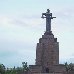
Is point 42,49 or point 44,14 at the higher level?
point 44,14

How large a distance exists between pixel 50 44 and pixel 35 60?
372 centimetres

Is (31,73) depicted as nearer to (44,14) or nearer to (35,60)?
(35,60)

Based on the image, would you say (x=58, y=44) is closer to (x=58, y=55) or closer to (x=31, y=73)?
(x=58, y=55)

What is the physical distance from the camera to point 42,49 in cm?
7619

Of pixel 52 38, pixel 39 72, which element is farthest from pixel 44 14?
pixel 39 72

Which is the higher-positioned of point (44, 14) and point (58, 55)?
point (44, 14)

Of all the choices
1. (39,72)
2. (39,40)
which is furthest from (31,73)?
(39,40)

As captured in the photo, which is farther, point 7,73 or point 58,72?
point 7,73

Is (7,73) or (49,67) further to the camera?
(7,73)

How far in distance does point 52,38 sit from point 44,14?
3.93 meters

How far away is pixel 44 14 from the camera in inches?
2980

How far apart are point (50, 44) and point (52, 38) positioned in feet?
3.23

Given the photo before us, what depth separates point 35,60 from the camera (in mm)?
77250

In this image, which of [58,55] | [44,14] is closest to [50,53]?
[58,55]
